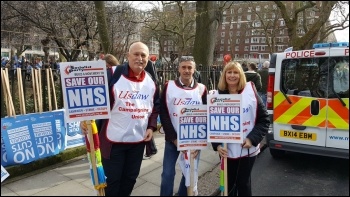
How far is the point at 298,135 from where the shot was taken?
4746 millimetres

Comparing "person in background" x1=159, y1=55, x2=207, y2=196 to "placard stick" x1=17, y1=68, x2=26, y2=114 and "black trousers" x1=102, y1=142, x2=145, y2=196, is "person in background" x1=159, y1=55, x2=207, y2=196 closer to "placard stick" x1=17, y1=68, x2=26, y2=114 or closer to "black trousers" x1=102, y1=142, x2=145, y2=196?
"black trousers" x1=102, y1=142, x2=145, y2=196

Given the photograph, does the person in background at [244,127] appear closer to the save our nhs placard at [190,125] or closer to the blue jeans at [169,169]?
the save our nhs placard at [190,125]

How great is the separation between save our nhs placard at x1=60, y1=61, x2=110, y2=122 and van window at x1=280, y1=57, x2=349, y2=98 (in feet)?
10.7

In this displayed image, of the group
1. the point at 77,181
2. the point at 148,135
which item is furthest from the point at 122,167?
the point at 77,181

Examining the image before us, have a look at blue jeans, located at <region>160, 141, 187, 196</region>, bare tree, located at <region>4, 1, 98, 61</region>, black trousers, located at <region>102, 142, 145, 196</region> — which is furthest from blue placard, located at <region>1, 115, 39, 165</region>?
bare tree, located at <region>4, 1, 98, 61</region>

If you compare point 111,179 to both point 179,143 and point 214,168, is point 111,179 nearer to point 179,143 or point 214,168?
point 179,143

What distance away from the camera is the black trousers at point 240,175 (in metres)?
2.97

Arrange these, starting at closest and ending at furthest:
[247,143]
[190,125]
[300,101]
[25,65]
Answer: [247,143] → [190,125] → [300,101] → [25,65]

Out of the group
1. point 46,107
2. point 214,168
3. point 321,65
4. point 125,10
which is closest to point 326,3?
point 125,10

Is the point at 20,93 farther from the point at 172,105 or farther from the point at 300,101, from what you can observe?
the point at 300,101

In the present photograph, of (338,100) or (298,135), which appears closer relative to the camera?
(338,100)

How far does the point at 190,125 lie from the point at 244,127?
1.71ft

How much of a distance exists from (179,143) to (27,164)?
2.50 m

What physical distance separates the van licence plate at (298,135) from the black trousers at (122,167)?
2732mm
